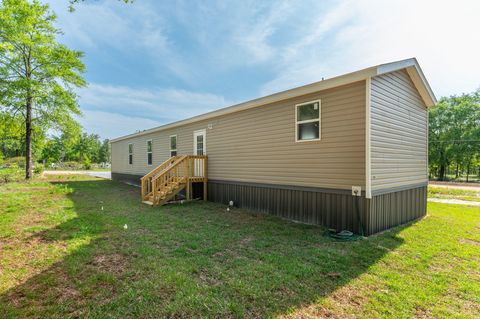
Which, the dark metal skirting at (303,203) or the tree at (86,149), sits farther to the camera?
the tree at (86,149)

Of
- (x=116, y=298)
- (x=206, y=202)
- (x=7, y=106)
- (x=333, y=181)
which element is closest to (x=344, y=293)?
(x=116, y=298)

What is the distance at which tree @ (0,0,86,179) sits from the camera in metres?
13.3

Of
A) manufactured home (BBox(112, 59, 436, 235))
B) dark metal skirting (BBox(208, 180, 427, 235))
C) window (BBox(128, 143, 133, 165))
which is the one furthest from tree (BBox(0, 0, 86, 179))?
dark metal skirting (BBox(208, 180, 427, 235))

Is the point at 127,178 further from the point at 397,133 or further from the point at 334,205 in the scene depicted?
the point at 397,133

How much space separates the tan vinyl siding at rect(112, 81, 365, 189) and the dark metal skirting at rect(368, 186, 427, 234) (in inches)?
28.8

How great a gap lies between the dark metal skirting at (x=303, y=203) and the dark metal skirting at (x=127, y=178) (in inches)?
335

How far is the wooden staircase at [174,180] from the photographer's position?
8.29 m

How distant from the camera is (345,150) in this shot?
5.21 m

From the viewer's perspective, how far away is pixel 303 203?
6.06 meters

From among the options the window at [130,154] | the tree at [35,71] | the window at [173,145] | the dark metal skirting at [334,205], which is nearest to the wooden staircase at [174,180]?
the window at [173,145]

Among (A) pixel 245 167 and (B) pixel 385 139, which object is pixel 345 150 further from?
(A) pixel 245 167

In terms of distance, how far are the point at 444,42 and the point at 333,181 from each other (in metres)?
6.13

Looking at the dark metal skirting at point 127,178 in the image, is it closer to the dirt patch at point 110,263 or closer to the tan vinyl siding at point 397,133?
the dirt patch at point 110,263

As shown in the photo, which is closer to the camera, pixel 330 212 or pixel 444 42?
pixel 330 212
